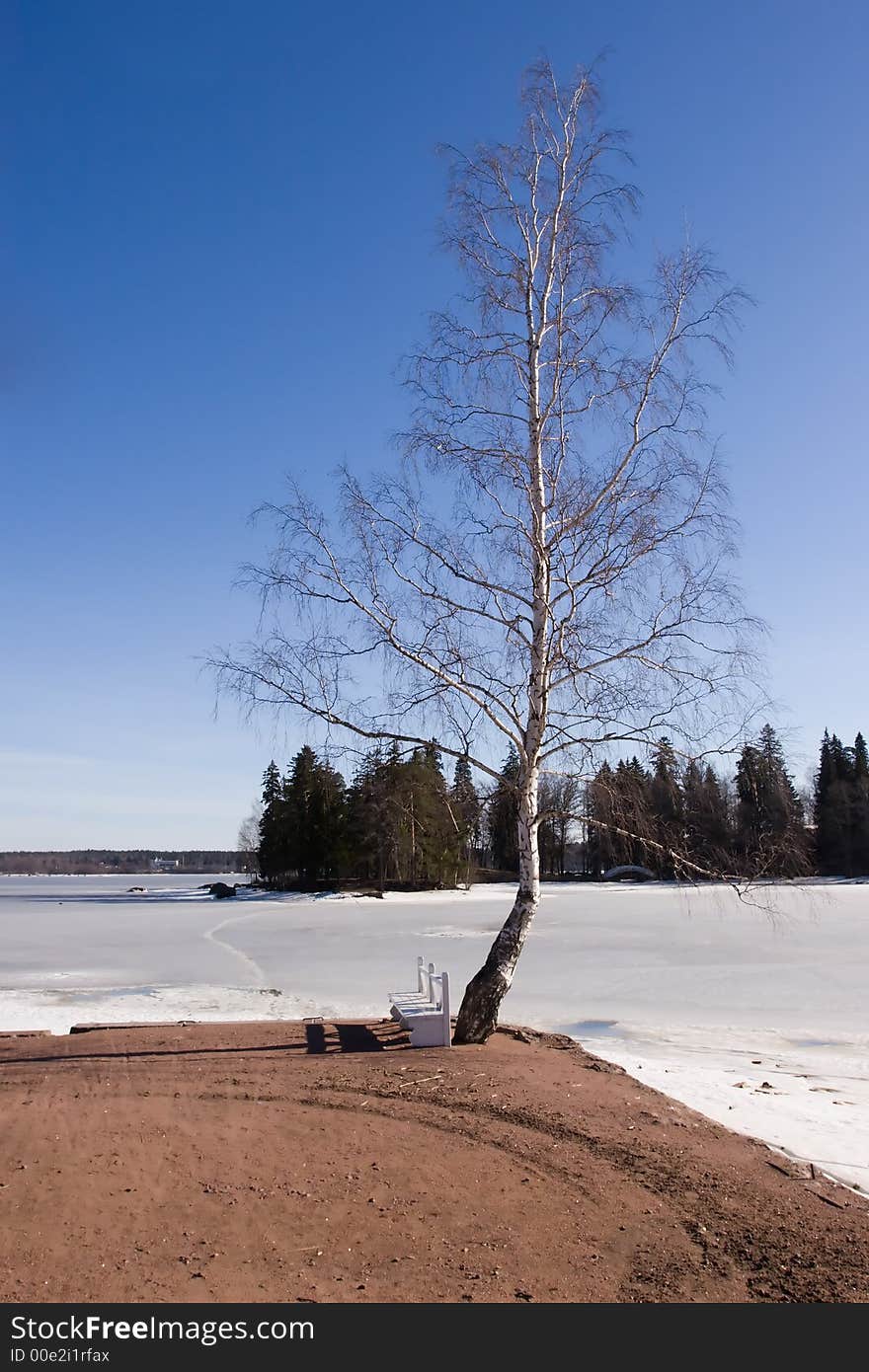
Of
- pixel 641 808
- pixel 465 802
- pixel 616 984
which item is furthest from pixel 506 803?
pixel 616 984

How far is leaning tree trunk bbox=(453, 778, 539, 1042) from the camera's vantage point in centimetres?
945

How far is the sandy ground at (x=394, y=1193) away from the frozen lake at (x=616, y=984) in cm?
121

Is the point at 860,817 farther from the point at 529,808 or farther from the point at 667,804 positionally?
the point at 529,808

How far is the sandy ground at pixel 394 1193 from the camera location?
13.3 ft

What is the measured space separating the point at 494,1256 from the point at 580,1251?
0.42 metres

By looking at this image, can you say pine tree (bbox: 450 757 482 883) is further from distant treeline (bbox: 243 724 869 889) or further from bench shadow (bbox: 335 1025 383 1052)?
bench shadow (bbox: 335 1025 383 1052)

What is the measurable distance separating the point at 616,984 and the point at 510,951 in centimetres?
772

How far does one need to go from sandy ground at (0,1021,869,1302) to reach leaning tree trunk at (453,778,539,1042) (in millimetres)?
1365

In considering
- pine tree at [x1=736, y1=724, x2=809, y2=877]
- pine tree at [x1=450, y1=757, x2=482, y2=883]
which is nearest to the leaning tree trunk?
pine tree at [x1=450, y1=757, x2=482, y2=883]
